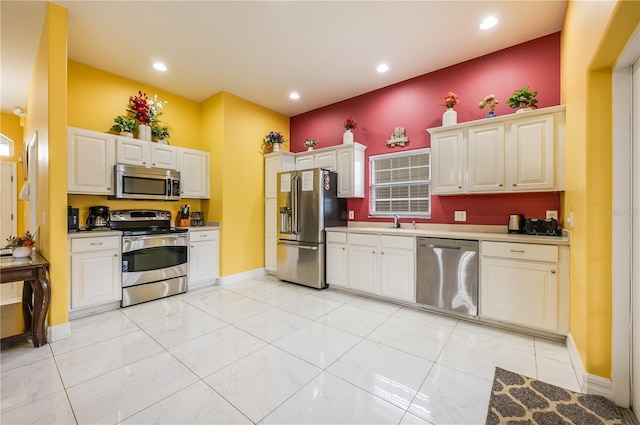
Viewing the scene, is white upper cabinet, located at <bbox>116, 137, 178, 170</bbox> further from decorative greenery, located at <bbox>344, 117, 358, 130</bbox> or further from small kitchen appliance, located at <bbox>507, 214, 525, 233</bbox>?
small kitchen appliance, located at <bbox>507, 214, 525, 233</bbox>

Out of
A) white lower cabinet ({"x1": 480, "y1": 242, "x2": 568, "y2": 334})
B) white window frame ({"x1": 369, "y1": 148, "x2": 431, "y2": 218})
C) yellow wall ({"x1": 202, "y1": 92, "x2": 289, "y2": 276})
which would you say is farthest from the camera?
yellow wall ({"x1": 202, "y1": 92, "x2": 289, "y2": 276})

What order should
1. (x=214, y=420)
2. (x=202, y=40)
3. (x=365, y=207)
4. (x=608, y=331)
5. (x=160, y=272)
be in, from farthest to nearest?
1. (x=365, y=207)
2. (x=160, y=272)
3. (x=202, y=40)
4. (x=608, y=331)
5. (x=214, y=420)

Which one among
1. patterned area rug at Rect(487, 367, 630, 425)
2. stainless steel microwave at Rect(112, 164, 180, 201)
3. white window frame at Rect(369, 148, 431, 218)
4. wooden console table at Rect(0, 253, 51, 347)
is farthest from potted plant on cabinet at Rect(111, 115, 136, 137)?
patterned area rug at Rect(487, 367, 630, 425)

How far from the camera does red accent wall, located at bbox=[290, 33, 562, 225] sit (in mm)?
2965

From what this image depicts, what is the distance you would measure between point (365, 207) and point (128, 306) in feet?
11.8

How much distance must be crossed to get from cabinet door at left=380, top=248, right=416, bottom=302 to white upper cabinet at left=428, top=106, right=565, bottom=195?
3.10 feet

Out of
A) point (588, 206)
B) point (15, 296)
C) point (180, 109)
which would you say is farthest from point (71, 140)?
point (588, 206)

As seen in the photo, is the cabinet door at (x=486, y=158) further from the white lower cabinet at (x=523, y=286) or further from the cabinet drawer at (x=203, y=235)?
the cabinet drawer at (x=203, y=235)

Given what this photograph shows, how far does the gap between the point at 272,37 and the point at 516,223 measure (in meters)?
3.47

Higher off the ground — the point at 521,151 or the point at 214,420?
the point at 521,151

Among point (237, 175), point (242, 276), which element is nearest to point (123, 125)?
point (237, 175)

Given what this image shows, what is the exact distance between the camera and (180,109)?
14.7 ft

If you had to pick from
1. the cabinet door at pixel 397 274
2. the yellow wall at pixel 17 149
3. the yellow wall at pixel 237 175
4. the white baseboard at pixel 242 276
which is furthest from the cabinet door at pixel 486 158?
the yellow wall at pixel 17 149

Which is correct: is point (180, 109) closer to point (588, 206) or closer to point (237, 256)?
point (237, 256)
